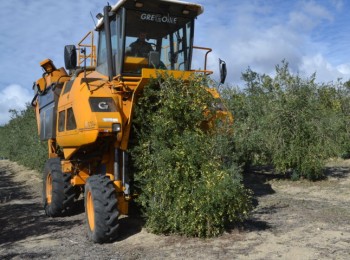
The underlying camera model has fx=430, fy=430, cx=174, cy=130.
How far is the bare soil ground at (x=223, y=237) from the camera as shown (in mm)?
5098

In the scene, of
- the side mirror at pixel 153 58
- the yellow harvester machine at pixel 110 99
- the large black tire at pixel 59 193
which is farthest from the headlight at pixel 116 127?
the large black tire at pixel 59 193

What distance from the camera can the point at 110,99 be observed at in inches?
241

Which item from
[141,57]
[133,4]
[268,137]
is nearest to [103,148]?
[141,57]

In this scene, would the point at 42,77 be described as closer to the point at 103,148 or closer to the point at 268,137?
the point at 103,148

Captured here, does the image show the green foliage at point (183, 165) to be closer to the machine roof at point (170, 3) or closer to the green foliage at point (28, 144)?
the machine roof at point (170, 3)

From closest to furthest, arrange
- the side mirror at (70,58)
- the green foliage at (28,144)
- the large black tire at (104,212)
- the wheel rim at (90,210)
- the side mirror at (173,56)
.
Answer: the large black tire at (104,212)
the wheel rim at (90,210)
the side mirror at (70,58)
the side mirror at (173,56)
the green foliage at (28,144)

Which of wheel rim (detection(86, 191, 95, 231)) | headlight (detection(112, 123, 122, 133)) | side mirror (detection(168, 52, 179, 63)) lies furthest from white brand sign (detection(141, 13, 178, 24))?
wheel rim (detection(86, 191, 95, 231))

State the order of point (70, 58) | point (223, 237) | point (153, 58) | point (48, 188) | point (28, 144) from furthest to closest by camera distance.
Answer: point (28, 144) → point (48, 188) → point (153, 58) → point (70, 58) → point (223, 237)

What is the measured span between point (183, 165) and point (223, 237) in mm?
1072

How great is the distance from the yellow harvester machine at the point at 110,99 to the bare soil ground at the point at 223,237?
1.19 ft

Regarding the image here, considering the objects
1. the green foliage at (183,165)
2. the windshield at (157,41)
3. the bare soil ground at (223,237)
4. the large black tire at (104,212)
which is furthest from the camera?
the windshield at (157,41)

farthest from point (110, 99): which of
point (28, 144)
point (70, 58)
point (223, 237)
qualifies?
point (28, 144)

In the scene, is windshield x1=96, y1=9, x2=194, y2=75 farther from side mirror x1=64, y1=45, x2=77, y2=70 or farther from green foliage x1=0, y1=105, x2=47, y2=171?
green foliage x1=0, y1=105, x2=47, y2=171

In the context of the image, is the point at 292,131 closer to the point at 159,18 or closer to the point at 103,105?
the point at 159,18
